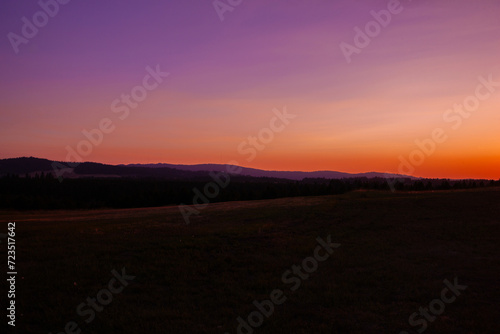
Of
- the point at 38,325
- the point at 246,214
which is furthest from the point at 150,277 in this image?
the point at 246,214

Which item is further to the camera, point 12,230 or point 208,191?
point 208,191

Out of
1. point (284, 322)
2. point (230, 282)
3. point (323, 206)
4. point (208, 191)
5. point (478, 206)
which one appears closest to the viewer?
point (284, 322)

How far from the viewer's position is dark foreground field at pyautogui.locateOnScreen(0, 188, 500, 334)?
27.7 feet

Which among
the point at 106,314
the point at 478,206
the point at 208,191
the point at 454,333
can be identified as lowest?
the point at 454,333

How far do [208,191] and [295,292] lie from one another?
95765 millimetres

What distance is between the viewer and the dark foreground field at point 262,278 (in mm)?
8453

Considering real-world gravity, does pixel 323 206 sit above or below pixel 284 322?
above

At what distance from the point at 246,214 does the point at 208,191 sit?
264 ft

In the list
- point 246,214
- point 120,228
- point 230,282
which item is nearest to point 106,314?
point 230,282

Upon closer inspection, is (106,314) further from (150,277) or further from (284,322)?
(284,322)

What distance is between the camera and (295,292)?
34.8ft

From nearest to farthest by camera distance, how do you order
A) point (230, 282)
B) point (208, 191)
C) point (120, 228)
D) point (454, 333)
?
1. point (454, 333)
2. point (230, 282)
3. point (120, 228)
4. point (208, 191)

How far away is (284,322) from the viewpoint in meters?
8.52

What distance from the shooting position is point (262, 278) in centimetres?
1173
